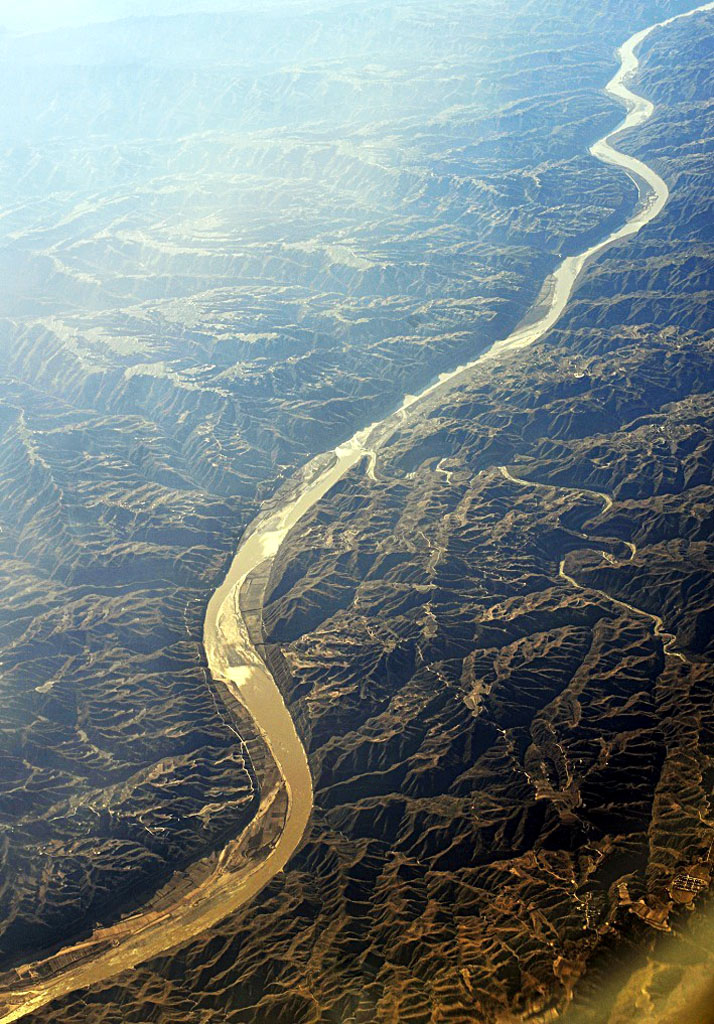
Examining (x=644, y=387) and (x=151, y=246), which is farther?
(x=151, y=246)

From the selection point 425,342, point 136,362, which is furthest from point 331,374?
point 136,362

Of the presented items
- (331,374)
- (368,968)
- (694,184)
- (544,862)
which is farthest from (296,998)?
(694,184)

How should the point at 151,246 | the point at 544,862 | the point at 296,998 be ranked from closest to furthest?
the point at 296,998
the point at 544,862
the point at 151,246

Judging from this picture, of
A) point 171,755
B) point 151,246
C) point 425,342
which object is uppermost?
point 151,246

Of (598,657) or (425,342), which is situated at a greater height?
Result: (425,342)

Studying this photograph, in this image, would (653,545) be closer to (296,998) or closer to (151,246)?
(296,998)

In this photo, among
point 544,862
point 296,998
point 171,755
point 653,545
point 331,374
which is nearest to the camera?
point 296,998

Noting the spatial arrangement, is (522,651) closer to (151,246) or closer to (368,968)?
(368,968)
